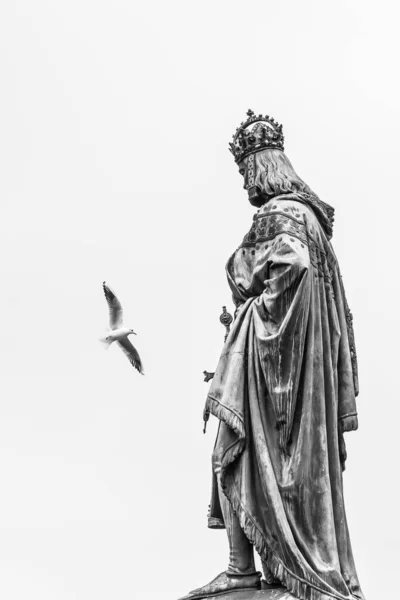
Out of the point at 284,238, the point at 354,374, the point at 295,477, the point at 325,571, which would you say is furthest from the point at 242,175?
the point at 325,571

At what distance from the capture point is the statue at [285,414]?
14.0 metres

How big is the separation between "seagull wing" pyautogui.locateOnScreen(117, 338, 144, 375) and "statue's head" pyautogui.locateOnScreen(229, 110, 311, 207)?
8.80ft

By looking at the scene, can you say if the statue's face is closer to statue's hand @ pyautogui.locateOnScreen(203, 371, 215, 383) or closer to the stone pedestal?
statue's hand @ pyautogui.locateOnScreen(203, 371, 215, 383)

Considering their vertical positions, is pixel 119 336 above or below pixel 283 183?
below

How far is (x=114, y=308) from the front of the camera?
58.1 ft

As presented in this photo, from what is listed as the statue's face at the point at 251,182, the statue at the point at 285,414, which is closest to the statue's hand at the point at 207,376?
the statue at the point at 285,414

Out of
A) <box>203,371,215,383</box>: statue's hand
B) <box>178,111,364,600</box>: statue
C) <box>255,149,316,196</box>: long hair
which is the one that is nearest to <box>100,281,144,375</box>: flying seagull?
<box>203,371,215,383</box>: statue's hand

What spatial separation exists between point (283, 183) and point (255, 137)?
2.33ft

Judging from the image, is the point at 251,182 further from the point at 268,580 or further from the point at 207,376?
the point at 268,580

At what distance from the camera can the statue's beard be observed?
611 inches

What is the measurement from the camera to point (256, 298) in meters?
14.9

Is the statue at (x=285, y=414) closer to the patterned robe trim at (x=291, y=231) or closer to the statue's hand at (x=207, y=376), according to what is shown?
the patterned robe trim at (x=291, y=231)

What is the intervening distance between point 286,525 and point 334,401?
4.77ft

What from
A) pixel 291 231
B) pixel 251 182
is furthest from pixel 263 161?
pixel 291 231
